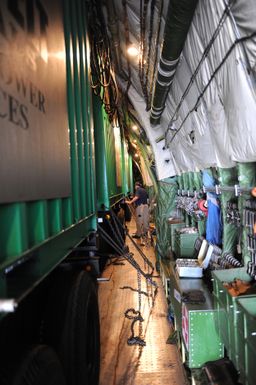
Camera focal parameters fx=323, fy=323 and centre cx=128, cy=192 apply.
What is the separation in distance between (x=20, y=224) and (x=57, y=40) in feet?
4.23

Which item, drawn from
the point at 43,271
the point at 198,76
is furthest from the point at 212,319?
the point at 198,76

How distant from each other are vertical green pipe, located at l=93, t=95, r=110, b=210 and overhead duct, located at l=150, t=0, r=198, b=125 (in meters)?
1.00

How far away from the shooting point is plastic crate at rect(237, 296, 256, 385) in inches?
74.0

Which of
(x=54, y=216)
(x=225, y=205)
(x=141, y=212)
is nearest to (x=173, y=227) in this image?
(x=225, y=205)

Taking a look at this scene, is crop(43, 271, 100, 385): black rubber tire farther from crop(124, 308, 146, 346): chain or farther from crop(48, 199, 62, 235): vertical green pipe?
crop(124, 308, 146, 346): chain

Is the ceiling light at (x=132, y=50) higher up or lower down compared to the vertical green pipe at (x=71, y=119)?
higher up

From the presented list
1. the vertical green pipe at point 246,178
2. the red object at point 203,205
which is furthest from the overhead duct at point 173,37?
the red object at point 203,205

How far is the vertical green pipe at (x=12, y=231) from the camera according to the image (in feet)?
3.92

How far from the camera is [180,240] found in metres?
5.38

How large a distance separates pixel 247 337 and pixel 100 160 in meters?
3.38

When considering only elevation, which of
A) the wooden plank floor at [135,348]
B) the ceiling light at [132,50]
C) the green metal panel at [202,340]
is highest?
the ceiling light at [132,50]

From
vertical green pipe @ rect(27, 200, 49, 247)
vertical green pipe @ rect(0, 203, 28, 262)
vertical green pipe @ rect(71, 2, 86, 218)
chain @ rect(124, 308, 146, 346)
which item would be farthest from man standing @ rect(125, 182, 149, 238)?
vertical green pipe @ rect(0, 203, 28, 262)

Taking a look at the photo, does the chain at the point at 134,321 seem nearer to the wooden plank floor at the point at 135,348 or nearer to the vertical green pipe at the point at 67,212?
the wooden plank floor at the point at 135,348

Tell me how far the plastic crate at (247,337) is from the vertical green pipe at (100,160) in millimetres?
2933
